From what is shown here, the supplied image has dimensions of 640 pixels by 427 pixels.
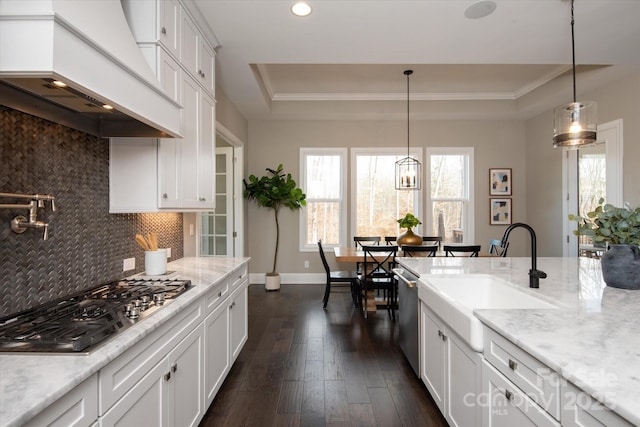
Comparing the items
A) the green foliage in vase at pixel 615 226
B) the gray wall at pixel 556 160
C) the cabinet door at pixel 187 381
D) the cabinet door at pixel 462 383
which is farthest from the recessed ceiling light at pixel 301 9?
the gray wall at pixel 556 160

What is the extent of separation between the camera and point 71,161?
1749 mm

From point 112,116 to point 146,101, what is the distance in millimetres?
445

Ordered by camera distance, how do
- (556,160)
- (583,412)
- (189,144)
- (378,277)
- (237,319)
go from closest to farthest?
(583,412), (189,144), (237,319), (378,277), (556,160)

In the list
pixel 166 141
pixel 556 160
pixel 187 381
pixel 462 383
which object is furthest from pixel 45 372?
pixel 556 160

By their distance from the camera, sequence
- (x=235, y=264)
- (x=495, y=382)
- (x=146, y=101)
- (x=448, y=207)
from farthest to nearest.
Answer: (x=448, y=207) < (x=235, y=264) < (x=146, y=101) < (x=495, y=382)

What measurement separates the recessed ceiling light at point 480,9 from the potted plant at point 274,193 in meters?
3.53

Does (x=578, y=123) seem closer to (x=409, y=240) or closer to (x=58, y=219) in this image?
(x=409, y=240)

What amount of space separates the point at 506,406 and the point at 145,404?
4.72 feet

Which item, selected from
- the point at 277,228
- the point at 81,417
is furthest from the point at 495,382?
the point at 277,228

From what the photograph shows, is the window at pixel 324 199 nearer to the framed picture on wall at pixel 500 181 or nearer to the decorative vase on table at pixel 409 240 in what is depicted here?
the decorative vase on table at pixel 409 240

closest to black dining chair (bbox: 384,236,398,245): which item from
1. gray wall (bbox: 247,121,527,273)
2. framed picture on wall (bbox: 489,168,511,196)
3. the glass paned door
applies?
gray wall (bbox: 247,121,527,273)

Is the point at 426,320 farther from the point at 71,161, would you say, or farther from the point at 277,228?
the point at 277,228

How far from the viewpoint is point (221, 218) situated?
5.16 meters

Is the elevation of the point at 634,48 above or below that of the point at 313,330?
above
